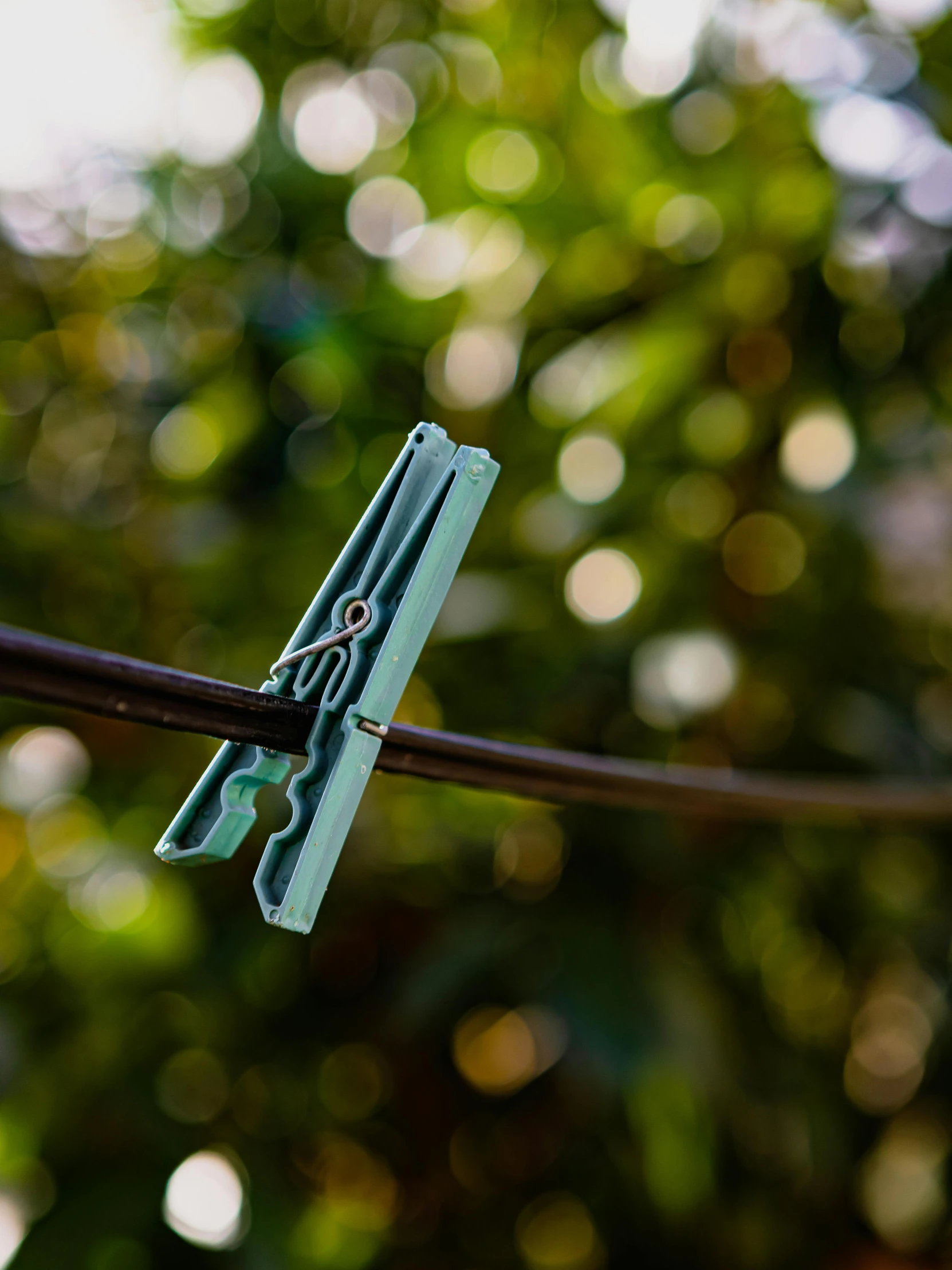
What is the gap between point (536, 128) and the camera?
1.08 meters

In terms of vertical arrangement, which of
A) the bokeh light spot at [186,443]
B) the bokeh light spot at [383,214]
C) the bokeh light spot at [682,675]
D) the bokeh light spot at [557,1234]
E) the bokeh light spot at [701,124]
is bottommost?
the bokeh light spot at [557,1234]

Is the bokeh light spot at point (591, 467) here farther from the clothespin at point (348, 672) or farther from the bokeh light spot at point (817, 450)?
the clothespin at point (348, 672)

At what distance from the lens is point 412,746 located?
35 cm

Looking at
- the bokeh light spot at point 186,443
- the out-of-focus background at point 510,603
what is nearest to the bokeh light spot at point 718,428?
the out-of-focus background at point 510,603

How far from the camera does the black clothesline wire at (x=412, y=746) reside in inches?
10.2

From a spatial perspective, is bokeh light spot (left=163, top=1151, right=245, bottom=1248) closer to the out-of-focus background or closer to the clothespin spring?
the out-of-focus background

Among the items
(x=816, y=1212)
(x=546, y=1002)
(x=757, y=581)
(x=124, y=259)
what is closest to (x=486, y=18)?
(x=124, y=259)

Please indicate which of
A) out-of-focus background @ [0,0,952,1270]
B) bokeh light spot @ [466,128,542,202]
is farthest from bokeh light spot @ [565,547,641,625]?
bokeh light spot @ [466,128,542,202]

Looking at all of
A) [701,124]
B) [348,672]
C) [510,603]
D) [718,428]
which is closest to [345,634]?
[348,672]

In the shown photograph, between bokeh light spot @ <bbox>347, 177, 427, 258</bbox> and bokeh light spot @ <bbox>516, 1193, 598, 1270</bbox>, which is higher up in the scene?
bokeh light spot @ <bbox>347, 177, 427, 258</bbox>

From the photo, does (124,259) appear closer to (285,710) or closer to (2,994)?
(2,994)

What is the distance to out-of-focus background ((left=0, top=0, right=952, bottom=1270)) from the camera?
3.14ft

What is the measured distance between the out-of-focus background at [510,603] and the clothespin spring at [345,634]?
0.60m

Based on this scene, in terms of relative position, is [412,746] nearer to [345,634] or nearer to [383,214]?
[345,634]
